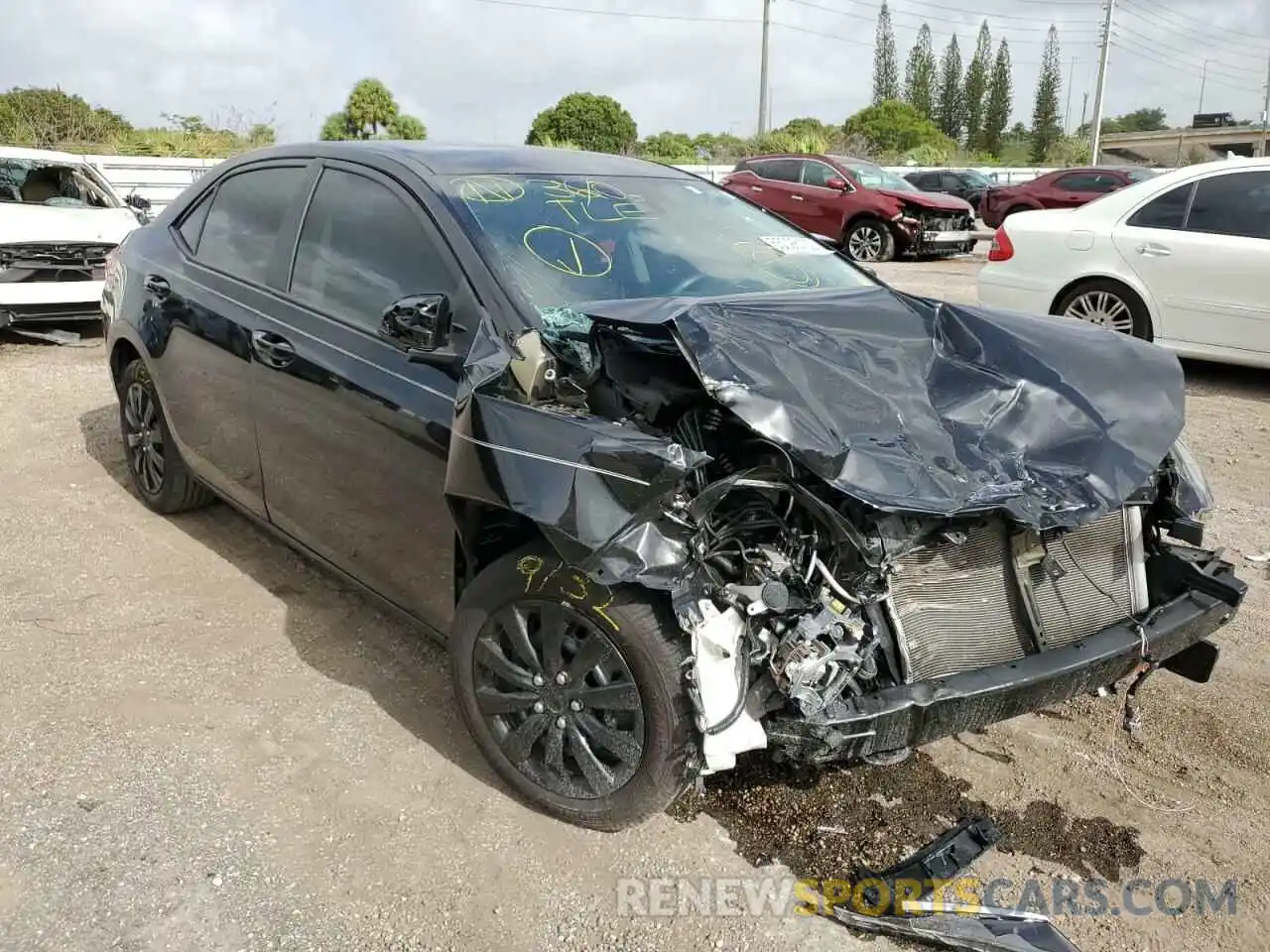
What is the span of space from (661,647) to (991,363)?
130 centimetres

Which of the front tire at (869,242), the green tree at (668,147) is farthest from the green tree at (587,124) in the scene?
the front tire at (869,242)

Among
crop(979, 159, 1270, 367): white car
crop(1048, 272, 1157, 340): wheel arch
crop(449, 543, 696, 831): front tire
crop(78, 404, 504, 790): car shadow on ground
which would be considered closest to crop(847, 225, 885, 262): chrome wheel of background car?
crop(979, 159, 1270, 367): white car

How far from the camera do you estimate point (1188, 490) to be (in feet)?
10.2

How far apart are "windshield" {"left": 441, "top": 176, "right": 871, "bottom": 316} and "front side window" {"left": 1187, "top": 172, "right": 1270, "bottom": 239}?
4696mm

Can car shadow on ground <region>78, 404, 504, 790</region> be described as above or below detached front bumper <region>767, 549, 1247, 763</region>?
below

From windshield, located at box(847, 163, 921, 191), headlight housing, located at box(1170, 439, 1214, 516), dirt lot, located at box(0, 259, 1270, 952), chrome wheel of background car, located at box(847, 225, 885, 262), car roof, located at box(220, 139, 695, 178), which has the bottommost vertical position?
dirt lot, located at box(0, 259, 1270, 952)

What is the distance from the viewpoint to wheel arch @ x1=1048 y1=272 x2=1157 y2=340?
7.52 m

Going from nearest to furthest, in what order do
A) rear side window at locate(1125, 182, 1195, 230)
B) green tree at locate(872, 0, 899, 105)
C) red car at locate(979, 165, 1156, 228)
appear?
rear side window at locate(1125, 182, 1195, 230) → red car at locate(979, 165, 1156, 228) → green tree at locate(872, 0, 899, 105)

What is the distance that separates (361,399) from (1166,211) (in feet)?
21.6

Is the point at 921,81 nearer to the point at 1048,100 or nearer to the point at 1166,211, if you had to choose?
the point at 1048,100

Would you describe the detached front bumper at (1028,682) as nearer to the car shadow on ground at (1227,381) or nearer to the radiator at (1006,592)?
the radiator at (1006,592)

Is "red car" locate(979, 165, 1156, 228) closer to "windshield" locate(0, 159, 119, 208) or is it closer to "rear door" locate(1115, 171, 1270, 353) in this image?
"rear door" locate(1115, 171, 1270, 353)

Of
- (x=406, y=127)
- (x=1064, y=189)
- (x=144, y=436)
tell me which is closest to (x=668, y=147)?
(x=406, y=127)

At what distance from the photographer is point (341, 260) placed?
3.55m
